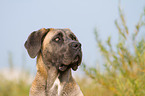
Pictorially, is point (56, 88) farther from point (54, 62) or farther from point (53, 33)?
point (53, 33)

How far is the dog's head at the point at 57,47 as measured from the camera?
3635 mm

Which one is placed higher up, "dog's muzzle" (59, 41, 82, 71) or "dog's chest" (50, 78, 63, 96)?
"dog's muzzle" (59, 41, 82, 71)

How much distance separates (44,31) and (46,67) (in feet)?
2.33

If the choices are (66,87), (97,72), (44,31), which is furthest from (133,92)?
(44,31)

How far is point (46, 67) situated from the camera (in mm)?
3809

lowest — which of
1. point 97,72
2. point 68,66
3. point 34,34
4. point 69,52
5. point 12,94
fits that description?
point 12,94

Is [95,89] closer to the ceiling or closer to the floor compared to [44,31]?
closer to the floor

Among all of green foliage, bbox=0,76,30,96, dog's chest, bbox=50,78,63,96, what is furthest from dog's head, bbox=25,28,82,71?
green foliage, bbox=0,76,30,96

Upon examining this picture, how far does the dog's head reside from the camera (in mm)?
3635

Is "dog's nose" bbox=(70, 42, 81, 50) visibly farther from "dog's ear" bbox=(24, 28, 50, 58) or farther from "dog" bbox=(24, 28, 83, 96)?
"dog's ear" bbox=(24, 28, 50, 58)

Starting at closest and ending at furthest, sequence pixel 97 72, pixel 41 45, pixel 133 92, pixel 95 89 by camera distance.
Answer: pixel 41 45, pixel 133 92, pixel 97 72, pixel 95 89

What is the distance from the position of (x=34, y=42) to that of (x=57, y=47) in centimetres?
44

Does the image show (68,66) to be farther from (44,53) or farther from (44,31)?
(44,31)

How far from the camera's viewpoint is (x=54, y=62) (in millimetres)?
3762
